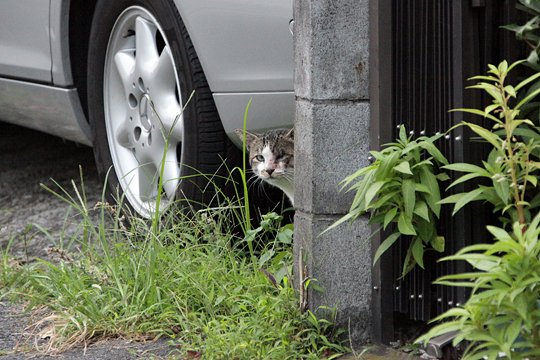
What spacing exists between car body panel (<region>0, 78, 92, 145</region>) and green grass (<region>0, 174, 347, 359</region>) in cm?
114

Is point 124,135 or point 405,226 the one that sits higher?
point 124,135

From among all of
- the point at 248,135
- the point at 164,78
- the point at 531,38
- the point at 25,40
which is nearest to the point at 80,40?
the point at 25,40

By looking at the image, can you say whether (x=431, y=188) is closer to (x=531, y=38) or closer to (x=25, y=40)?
(x=531, y=38)

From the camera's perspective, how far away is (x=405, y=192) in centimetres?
296

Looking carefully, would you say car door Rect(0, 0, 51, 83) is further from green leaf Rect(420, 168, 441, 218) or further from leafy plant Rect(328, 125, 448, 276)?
green leaf Rect(420, 168, 441, 218)

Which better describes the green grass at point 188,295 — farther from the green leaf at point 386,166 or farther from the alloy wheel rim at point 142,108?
the green leaf at point 386,166

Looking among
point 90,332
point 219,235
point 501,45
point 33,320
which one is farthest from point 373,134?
point 33,320

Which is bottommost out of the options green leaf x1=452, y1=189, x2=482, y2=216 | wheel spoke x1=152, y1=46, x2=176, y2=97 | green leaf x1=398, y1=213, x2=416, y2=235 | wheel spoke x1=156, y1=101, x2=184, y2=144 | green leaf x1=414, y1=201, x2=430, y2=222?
green leaf x1=398, y1=213, x2=416, y2=235

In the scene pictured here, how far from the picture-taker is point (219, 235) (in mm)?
3920

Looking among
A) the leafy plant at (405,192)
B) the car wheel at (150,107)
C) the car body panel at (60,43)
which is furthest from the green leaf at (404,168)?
the car body panel at (60,43)

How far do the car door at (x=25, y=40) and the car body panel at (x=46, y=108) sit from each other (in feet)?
0.21

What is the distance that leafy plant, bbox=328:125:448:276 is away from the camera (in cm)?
295

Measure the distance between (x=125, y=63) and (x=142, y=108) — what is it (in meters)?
0.24

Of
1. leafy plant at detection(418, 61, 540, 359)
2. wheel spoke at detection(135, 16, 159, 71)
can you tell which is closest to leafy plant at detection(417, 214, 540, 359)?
leafy plant at detection(418, 61, 540, 359)
